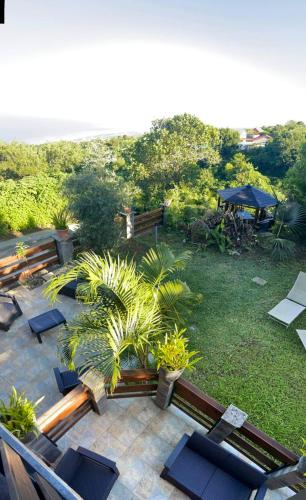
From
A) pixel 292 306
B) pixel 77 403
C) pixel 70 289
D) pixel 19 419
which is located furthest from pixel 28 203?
pixel 292 306

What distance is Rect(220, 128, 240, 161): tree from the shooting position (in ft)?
139

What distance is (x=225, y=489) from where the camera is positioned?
3.55 meters

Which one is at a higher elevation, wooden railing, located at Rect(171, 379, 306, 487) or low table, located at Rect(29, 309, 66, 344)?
wooden railing, located at Rect(171, 379, 306, 487)

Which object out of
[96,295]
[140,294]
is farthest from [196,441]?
[96,295]

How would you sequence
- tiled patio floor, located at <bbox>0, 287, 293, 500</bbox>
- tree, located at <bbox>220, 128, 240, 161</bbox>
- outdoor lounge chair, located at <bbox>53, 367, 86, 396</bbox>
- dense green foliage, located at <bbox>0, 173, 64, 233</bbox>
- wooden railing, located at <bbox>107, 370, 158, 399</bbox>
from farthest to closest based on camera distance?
tree, located at <bbox>220, 128, 240, 161</bbox>
dense green foliage, located at <bbox>0, 173, 64, 233</bbox>
outdoor lounge chair, located at <bbox>53, 367, 86, 396</bbox>
wooden railing, located at <bbox>107, 370, 158, 399</bbox>
tiled patio floor, located at <bbox>0, 287, 293, 500</bbox>

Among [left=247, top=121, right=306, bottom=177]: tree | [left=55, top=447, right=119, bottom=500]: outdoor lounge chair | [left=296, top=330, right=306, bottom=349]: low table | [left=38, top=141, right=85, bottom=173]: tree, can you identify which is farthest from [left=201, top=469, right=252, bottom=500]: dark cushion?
[left=38, top=141, right=85, bottom=173]: tree

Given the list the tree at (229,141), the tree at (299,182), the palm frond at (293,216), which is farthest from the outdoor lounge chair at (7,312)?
the tree at (229,141)

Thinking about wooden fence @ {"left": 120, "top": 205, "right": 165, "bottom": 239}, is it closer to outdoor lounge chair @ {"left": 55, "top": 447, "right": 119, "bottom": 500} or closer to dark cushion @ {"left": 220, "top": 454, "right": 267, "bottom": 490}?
outdoor lounge chair @ {"left": 55, "top": 447, "right": 119, "bottom": 500}

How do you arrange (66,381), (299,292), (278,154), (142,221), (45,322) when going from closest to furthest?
(66,381) < (45,322) < (299,292) < (142,221) < (278,154)

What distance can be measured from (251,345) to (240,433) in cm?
289

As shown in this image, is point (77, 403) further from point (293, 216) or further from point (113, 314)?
point (293, 216)

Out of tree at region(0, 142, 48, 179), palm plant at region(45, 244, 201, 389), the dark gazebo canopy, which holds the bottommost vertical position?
tree at region(0, 142, 48, 179)

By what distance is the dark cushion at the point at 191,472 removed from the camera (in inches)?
140

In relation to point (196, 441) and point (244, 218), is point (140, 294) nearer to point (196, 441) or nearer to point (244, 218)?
point (196, 441)
